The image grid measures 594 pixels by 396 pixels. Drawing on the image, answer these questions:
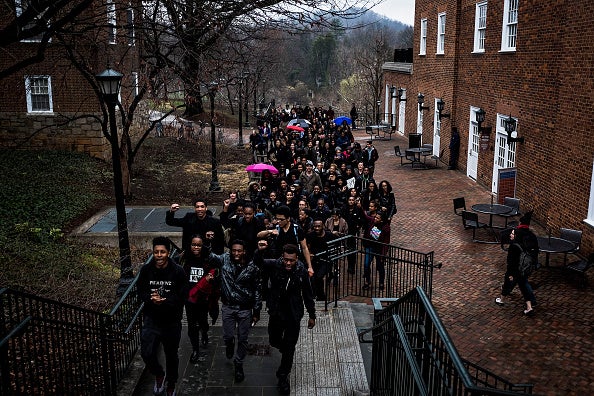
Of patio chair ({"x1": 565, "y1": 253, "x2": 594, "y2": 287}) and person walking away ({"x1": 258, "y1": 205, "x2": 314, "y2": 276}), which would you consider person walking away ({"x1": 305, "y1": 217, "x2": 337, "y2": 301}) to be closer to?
person walking away ({"x1": 258, "y1": 205, "x2": 314, "y2": 276})

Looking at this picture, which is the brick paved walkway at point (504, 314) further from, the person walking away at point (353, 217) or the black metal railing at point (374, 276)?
the person walking away at point (353, 217)

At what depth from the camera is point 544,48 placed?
596 inches

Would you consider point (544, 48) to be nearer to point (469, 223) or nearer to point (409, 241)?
point (469, 223)

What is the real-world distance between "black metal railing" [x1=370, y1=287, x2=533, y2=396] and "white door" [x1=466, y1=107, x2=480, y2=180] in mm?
16410

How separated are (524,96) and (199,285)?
13.1m

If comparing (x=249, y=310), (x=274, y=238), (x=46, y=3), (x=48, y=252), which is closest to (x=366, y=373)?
(x=249, y=310)

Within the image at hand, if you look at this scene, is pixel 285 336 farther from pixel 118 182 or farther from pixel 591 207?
pixel 591 207

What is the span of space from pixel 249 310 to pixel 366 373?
1780 millimetres

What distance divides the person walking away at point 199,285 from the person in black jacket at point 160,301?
66 cm

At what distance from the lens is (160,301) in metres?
5.66

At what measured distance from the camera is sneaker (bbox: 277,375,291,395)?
6.30 m

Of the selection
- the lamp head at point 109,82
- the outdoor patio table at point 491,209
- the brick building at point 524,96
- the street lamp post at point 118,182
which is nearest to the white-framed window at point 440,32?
the brick building at point 524,96

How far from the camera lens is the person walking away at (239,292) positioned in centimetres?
636

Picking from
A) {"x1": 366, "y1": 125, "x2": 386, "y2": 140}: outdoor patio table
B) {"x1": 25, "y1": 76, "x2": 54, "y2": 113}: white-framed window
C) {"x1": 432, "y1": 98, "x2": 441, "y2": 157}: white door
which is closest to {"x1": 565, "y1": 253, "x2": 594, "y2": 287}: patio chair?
{"x1": 432, "y1": 98, "x2": 441, "y2": 157}: white door
